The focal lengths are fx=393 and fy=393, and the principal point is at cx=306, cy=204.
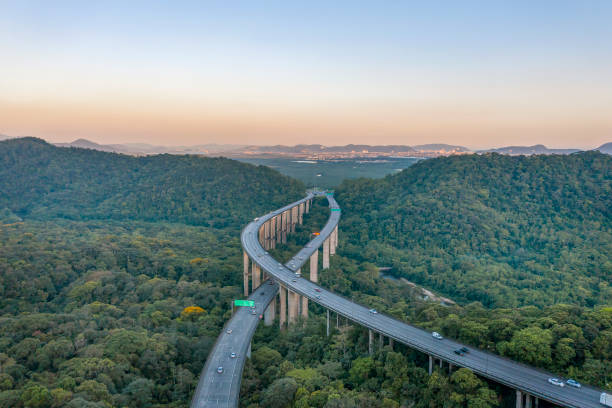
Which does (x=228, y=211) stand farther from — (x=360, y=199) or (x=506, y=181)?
(x=506, y=181)

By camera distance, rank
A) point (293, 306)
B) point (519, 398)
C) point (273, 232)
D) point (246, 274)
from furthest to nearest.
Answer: point (273, 232), point (246, 274), point (293, 306), point (519, 398)

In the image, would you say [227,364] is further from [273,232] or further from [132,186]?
[132,186]

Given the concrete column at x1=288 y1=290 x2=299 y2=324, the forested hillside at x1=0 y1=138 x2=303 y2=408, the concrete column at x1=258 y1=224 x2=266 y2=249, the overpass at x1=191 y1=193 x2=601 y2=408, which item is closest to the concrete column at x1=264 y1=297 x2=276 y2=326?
the overpass at x1=191 y1=193 x2=601 y2=408

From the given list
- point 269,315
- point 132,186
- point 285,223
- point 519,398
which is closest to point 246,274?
point 269,315

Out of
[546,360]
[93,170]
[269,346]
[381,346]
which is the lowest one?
[269,346]

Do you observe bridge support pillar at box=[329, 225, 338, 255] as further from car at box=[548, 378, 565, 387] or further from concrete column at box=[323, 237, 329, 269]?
car at box=[548, 378, 565, 387]

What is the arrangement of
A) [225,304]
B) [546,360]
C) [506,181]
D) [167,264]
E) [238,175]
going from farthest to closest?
[238,175], [506,181], [167,264], [225,304], [546,360]

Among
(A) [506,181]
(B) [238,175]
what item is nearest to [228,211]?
(B) [238,175]
